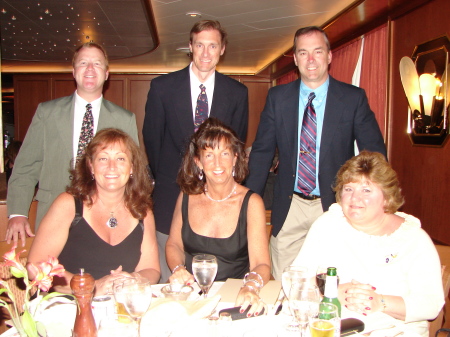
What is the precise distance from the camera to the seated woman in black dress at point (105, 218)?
6.82ft

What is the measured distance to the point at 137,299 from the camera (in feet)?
4.03

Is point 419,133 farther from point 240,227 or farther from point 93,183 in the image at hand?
point 93,183

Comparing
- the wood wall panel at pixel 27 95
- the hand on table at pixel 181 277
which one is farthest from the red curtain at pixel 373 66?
the wood wall panel at pixel 27 95

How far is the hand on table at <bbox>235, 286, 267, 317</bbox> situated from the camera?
1427 mm

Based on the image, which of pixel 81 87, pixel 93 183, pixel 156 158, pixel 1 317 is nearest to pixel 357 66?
pixel 156 158

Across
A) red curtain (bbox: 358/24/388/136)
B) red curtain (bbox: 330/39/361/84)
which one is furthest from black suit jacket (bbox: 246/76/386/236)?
red curtain (bbox: 330/39/361/84)

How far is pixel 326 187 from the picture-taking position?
2723 millimetres

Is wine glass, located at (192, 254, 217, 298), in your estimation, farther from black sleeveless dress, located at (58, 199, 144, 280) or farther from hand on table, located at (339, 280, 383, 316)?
black sleeveless dress, located at (58, 199, 144, 280)

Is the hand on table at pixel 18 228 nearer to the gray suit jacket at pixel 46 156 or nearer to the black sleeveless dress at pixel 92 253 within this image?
the gray suit jacket at pixel 46 156

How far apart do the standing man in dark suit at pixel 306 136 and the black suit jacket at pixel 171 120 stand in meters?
0.26

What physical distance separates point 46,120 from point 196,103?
95 cm

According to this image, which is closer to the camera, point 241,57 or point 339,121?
point 339,121

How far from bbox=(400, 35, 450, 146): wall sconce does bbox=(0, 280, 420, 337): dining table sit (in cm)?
273

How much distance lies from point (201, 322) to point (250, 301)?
0.72 ft
